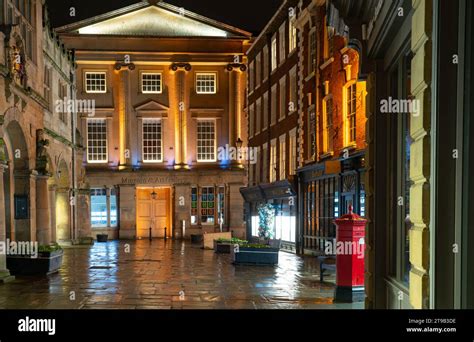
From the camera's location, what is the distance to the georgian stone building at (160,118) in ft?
131

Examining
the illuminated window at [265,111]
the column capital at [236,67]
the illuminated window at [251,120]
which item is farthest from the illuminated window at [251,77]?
the column capital at [236,67]

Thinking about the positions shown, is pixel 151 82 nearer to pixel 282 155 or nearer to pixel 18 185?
pixel 282 155

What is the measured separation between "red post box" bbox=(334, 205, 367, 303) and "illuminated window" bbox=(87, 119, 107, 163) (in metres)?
31.7

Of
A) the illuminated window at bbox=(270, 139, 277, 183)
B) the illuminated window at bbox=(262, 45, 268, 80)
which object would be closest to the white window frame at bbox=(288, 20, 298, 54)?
the illuminated window at bbox=(262, 45, 268, 80)

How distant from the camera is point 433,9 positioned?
4.15 m

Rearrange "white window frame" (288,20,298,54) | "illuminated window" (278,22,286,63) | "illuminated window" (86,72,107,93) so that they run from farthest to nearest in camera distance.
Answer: "illuminated window" (86,72,107,93) → "illuminated window" (278,22,286,63) → "white window frame" (288,20,298,54)

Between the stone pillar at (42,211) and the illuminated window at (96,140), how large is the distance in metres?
19.6

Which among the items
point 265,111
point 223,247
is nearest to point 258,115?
point 265,111

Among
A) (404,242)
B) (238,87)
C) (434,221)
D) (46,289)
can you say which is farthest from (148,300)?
(238,87)

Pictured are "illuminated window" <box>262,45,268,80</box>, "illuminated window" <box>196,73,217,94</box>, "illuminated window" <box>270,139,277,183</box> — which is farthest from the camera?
"illuminated window" <box>196,73,217,94</box>

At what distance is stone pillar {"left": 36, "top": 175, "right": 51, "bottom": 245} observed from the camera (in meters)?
20.0

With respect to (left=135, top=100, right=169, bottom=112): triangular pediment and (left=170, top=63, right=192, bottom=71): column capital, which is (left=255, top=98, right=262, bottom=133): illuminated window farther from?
(left=135, top=100, right=169, bottom=112): triangular pediment

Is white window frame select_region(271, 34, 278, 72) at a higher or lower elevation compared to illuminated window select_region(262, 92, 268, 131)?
higher

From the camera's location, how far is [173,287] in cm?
1384
